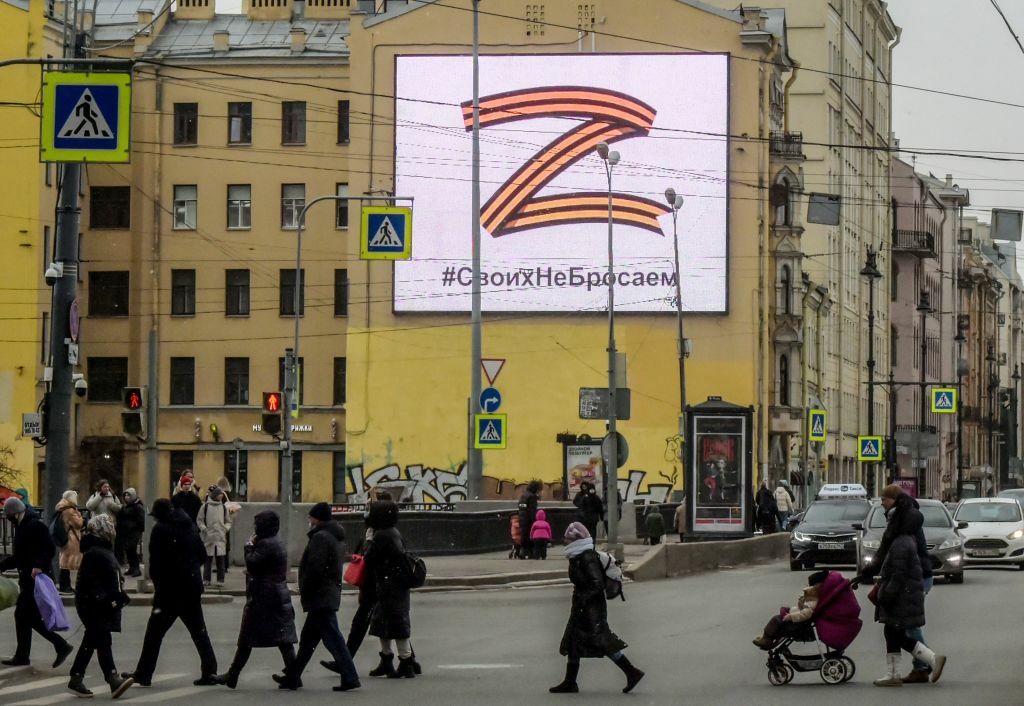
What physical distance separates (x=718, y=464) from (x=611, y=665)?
21817mm

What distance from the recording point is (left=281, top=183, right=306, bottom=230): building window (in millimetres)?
75938

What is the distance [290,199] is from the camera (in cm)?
7612

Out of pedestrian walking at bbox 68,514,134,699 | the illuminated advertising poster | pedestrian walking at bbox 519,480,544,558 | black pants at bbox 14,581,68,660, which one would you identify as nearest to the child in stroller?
pedestrian walking at bbox 68,514,134,699

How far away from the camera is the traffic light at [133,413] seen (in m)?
26.2

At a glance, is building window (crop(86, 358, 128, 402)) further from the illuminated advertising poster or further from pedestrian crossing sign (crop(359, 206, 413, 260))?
the illuminated advertising poster

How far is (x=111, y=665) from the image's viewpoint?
16.8m

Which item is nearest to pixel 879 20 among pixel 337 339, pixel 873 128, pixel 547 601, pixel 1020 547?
pixel 873 128

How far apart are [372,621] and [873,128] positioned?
276 ft

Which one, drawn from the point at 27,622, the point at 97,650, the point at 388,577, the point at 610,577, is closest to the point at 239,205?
the point at 27,622

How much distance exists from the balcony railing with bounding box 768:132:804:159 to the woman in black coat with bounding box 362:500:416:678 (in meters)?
51.5

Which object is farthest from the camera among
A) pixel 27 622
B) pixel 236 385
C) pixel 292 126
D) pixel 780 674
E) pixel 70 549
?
pixel 236 385

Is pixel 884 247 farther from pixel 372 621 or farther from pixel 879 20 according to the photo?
pixel 372 621

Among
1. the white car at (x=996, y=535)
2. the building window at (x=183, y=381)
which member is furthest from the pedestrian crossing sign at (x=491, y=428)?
the building window at (x=183, y=381)

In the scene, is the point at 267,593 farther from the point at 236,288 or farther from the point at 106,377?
the point at 106,377
